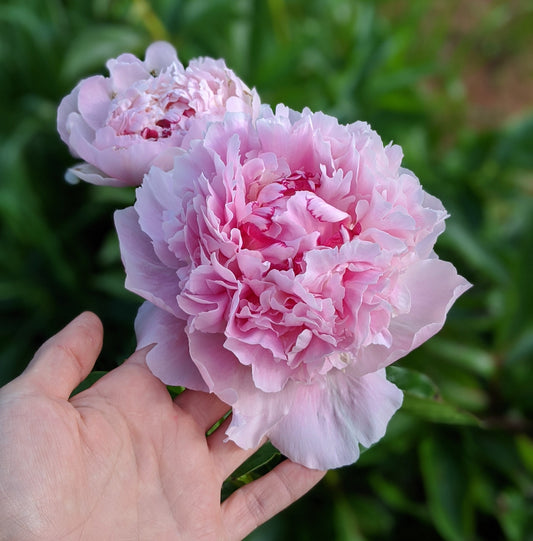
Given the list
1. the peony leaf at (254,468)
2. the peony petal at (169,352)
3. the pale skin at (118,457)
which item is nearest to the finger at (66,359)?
the pale skin at (118,457)

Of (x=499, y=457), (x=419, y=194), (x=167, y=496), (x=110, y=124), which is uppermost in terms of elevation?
(x=419, y=194)

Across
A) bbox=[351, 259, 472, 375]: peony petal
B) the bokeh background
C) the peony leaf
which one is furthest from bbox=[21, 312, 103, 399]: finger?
the bokeh background

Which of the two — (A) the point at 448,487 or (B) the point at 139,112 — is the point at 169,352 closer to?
(B) the point at 139,112

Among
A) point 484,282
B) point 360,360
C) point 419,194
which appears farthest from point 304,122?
point 484,282

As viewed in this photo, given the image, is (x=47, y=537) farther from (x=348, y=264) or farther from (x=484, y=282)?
(x=484, y=282)

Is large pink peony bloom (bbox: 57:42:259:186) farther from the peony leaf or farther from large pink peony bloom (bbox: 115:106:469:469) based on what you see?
the peony leaf

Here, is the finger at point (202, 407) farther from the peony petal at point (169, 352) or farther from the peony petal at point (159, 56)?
the peony petal at point (159, 56)
